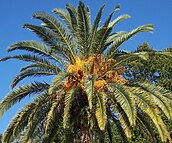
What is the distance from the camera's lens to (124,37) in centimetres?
1853

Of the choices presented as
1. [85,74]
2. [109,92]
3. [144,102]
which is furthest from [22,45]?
[144,102]

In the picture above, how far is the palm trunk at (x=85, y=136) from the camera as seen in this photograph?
18.3m

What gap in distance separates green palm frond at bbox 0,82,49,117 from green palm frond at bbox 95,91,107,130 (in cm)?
264

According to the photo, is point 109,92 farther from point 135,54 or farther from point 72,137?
point 72,137

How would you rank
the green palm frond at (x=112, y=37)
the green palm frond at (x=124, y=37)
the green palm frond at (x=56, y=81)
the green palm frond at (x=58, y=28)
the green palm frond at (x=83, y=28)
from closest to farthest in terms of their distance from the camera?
the green palm frond at (x=56, y=81) → the green palm frond at (x=124, y=37) → the green palm frond at (x=83, y=28) → the green palm frond at (x=58, y=28) → the green palm frond at (x=112, y=37)

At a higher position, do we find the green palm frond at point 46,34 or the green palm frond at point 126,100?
the green palm frond at point 46,34

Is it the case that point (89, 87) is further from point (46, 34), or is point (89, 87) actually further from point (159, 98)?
point (46, 34)

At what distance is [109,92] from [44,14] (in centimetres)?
423

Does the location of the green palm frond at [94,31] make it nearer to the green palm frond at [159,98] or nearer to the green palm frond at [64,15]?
the green palm frond at [64,15]

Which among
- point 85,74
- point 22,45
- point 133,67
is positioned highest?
point 133,67

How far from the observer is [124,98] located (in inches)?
654

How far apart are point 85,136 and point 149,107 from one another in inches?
124

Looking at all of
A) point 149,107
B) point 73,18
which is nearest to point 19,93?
point 73,18

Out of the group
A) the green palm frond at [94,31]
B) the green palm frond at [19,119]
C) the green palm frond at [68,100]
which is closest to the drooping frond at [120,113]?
the green palm frond at [68,100]
